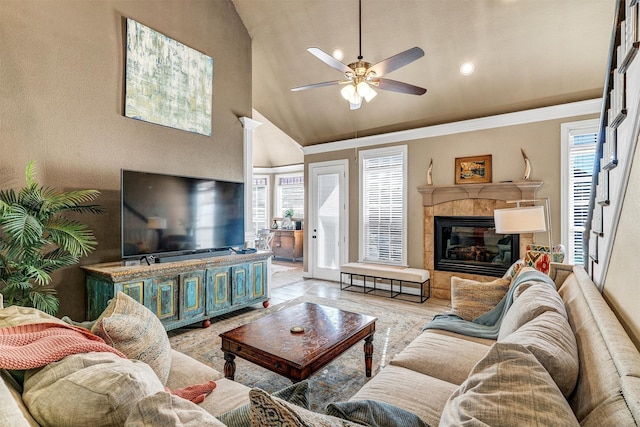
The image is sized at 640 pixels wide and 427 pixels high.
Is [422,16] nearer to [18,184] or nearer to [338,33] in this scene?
[338,33]

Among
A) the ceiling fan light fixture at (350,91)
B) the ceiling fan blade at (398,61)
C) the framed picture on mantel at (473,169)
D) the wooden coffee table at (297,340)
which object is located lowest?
the wooden coffee table at (297,340)

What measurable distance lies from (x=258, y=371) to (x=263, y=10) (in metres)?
4.55

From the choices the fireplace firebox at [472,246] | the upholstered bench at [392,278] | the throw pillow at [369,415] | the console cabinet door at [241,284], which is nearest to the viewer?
the throw pillow at [369,415]

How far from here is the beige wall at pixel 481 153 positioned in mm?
4199

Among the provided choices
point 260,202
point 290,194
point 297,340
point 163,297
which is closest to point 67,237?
point 163,297

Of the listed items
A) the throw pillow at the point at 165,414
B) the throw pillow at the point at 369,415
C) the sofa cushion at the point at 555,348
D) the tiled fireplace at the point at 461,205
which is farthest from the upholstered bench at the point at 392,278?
the throw pillow at the point at 165,414

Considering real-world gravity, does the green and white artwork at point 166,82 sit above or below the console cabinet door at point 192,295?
above

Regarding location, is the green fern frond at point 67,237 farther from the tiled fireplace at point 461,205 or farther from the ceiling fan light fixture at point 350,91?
the tiled fireplace at point 461,205

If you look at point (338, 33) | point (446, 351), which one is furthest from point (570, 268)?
point (338, 33)

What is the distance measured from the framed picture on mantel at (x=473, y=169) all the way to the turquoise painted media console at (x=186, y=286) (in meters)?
3.12

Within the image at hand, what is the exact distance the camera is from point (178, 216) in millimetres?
3656

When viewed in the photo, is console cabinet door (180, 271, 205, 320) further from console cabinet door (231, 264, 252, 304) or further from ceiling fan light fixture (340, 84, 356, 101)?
ceiling fan light fixture (340, 84, 356, 101)

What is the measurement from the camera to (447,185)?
16.0 ft

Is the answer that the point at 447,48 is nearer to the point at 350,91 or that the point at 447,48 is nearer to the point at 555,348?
the point at 350,91
